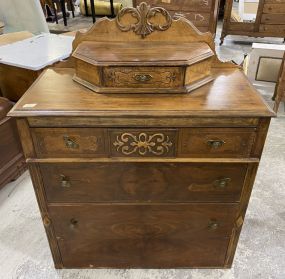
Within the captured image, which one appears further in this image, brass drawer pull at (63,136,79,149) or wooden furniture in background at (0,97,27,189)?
wooden furniture in background at (0,97,27,189)

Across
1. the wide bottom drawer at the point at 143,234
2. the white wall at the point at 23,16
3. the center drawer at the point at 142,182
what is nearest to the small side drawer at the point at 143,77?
the center drawer at the point at 142,182

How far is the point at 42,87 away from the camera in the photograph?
1007mm

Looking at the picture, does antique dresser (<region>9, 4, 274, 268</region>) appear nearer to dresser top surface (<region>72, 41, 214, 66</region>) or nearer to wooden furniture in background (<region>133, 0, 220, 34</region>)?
dresser top surface (<region>72, 41, 214, 66</region>)

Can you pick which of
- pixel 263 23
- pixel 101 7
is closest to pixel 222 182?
pixel 263 23

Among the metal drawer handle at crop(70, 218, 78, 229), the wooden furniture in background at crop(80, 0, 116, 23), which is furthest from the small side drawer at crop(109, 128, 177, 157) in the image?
the wooden furniture in background at crop(80, 0, 116, 23)

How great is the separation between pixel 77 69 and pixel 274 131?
1933 mm

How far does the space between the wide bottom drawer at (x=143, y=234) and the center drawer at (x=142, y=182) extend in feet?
0.16

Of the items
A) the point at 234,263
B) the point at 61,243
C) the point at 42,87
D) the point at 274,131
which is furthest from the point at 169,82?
the point at 274,131

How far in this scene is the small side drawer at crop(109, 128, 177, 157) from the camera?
2.91 feet

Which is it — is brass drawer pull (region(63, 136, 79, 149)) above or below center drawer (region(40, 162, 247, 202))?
above

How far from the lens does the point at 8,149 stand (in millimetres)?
1682

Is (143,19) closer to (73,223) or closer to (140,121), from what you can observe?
(140,121)

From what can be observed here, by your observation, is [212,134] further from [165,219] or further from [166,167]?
[165,219]

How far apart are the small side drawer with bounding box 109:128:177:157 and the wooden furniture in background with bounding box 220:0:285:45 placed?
12.7 ft
